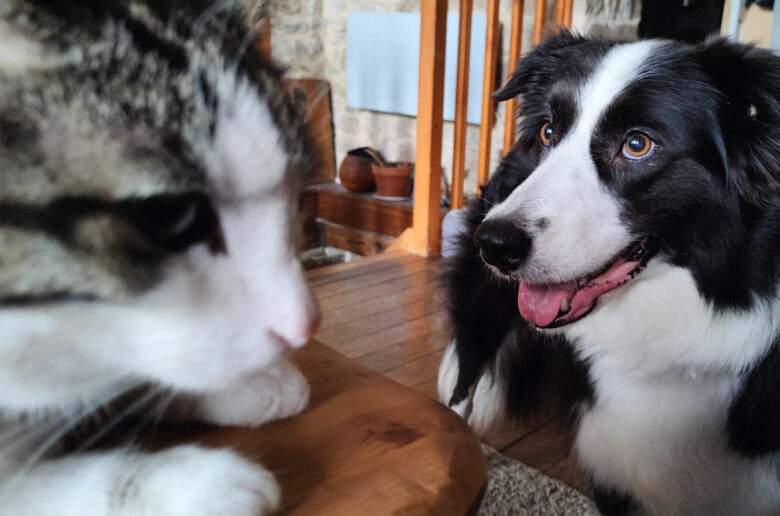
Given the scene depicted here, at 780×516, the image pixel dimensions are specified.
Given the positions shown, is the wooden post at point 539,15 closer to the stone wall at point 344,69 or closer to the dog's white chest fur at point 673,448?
the stone wall at point 344,69

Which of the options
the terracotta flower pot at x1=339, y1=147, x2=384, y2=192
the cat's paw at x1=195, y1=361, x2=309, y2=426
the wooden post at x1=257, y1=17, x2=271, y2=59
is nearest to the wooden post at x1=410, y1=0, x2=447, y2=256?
the terracotta flower pot at x1=339, y1=147, x2=384, y2=192

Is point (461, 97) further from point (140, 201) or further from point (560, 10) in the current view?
point (140, 201)

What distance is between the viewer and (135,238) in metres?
0.37

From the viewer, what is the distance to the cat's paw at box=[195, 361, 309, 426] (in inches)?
22.3

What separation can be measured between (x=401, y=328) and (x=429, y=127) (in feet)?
2.84

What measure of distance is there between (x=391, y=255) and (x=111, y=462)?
7.38 feet

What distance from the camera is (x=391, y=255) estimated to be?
8.80 feet

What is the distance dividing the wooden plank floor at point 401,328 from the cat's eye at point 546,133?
2.10 feet

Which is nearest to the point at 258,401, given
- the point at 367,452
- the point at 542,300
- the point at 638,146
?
the point at 367,452

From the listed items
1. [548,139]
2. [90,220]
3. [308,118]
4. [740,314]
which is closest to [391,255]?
[548,139]

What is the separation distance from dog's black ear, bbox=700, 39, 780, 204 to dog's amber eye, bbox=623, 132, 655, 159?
133 mm

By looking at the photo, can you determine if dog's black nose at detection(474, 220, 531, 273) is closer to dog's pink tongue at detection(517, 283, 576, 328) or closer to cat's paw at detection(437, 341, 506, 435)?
dog's pink tongue at detection(517, 283, 576, 328)

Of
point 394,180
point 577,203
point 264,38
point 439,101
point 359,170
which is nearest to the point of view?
point 264,38

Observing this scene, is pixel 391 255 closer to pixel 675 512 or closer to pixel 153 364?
pixel 675 512
